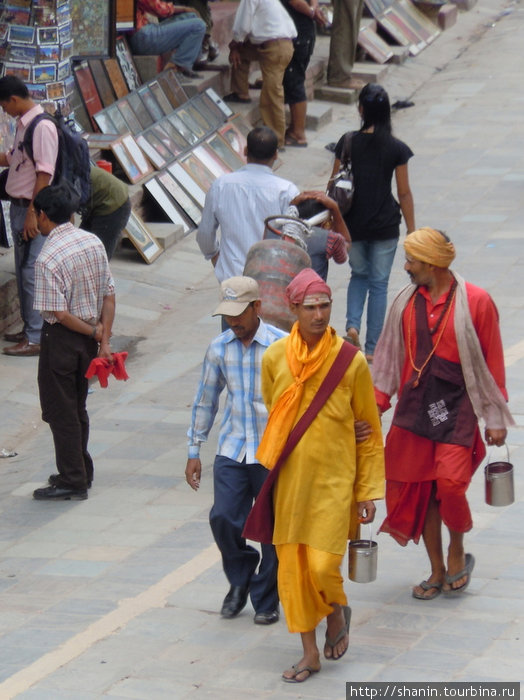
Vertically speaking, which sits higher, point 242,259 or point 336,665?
point 242,259

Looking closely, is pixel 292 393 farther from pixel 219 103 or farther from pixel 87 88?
pixel 219 103

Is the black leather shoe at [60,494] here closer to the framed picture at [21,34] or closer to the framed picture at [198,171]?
the framed picture at [21,34]

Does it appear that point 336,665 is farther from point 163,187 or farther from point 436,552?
point 163,187

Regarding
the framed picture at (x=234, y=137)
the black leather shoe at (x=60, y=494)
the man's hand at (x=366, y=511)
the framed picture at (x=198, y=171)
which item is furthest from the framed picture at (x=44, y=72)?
the man's hand at (x=366, y=511)

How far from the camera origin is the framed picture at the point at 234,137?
13.3m

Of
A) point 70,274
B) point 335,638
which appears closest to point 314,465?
point 335,638

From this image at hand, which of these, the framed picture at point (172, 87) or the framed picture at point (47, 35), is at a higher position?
the framed picture at point (47, 35)

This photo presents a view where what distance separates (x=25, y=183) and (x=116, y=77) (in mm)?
3938

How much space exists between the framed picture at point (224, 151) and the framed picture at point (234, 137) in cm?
4

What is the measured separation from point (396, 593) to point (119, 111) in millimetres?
7621

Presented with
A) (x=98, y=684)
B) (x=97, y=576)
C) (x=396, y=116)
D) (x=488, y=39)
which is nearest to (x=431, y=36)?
(x=488, y=39)

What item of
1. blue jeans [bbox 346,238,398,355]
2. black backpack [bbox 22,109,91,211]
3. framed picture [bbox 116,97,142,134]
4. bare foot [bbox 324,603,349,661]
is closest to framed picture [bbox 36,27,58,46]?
black backpack [bbox 22,109,91,211]

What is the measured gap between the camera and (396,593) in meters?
5.88

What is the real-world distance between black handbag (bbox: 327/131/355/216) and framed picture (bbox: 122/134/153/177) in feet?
12.6
